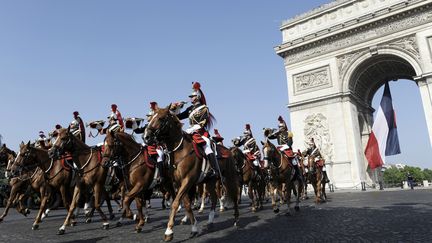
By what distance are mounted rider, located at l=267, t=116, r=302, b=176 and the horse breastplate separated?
3898 millimetres

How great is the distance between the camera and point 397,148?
32.3m

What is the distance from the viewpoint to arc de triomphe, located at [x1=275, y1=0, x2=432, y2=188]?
2800cm

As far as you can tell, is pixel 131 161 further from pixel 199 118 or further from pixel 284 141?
pixel 284 141

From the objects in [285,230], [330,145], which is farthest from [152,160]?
[330,145]

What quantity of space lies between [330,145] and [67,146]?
84.7 feet

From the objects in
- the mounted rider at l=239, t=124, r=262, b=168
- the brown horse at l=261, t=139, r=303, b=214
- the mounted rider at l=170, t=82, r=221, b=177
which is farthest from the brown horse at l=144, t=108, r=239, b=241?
the mounted rider at l=239, t=124, r=262, b=168

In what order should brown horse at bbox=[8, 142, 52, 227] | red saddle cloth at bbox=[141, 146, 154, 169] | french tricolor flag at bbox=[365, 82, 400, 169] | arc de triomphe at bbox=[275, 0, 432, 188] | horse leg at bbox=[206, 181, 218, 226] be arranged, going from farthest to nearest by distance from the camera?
french tricolor flag at bbox=[365, 82, 400, 169] → arc de triomphe at bbox=[275, 0, 432, 188] → brown horse at bbox=[8, 142, 52, 227] → red saddle cloth at bbox=[141, 146, 154, 169] → horse leg at bbox=[206, 181, 218, 226]

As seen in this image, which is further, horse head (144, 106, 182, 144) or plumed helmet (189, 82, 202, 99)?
plumed helmet (189, 82, 202, 99)

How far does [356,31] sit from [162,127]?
2840 cm

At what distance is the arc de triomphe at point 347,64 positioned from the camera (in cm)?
2800

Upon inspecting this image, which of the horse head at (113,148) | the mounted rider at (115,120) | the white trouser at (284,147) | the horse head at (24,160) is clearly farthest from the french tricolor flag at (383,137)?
the horse head at (24,160)

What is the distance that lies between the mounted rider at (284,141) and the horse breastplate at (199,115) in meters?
3.90

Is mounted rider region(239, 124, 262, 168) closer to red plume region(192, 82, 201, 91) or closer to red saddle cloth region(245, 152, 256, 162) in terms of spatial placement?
red saddle cloth region(245, 152, 256, 162)

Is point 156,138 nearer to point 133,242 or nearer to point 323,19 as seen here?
point 133,242
